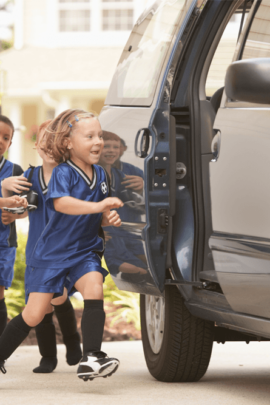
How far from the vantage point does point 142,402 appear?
12.6ft

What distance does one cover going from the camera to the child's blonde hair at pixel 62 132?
4262mm

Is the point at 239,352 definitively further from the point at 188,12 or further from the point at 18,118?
the point at 18,118

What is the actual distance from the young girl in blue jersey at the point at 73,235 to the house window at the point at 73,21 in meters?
13.3

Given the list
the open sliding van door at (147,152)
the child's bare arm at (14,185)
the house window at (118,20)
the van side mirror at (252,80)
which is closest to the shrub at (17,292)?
the child's bare arm at (14,185)

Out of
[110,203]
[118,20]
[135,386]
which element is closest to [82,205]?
[110,203]

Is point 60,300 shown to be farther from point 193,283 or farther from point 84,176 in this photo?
point 193,283

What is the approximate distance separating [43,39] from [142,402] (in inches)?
559

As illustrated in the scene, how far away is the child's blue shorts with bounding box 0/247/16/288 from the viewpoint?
5027mm

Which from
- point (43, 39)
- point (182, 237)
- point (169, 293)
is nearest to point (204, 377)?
point (169, 293)

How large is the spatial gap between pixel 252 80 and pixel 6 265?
8.45 feet

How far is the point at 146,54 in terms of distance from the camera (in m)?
4.30

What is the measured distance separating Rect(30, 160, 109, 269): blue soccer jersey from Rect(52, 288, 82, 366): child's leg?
0.93 metres

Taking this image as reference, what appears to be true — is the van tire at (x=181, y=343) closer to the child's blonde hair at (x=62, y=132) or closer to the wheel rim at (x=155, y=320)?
the wheel rim at (x=155, y=320)

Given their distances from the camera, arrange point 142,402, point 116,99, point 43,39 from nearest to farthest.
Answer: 1. point 142,402
2. point 116,99
3. point 43,39
